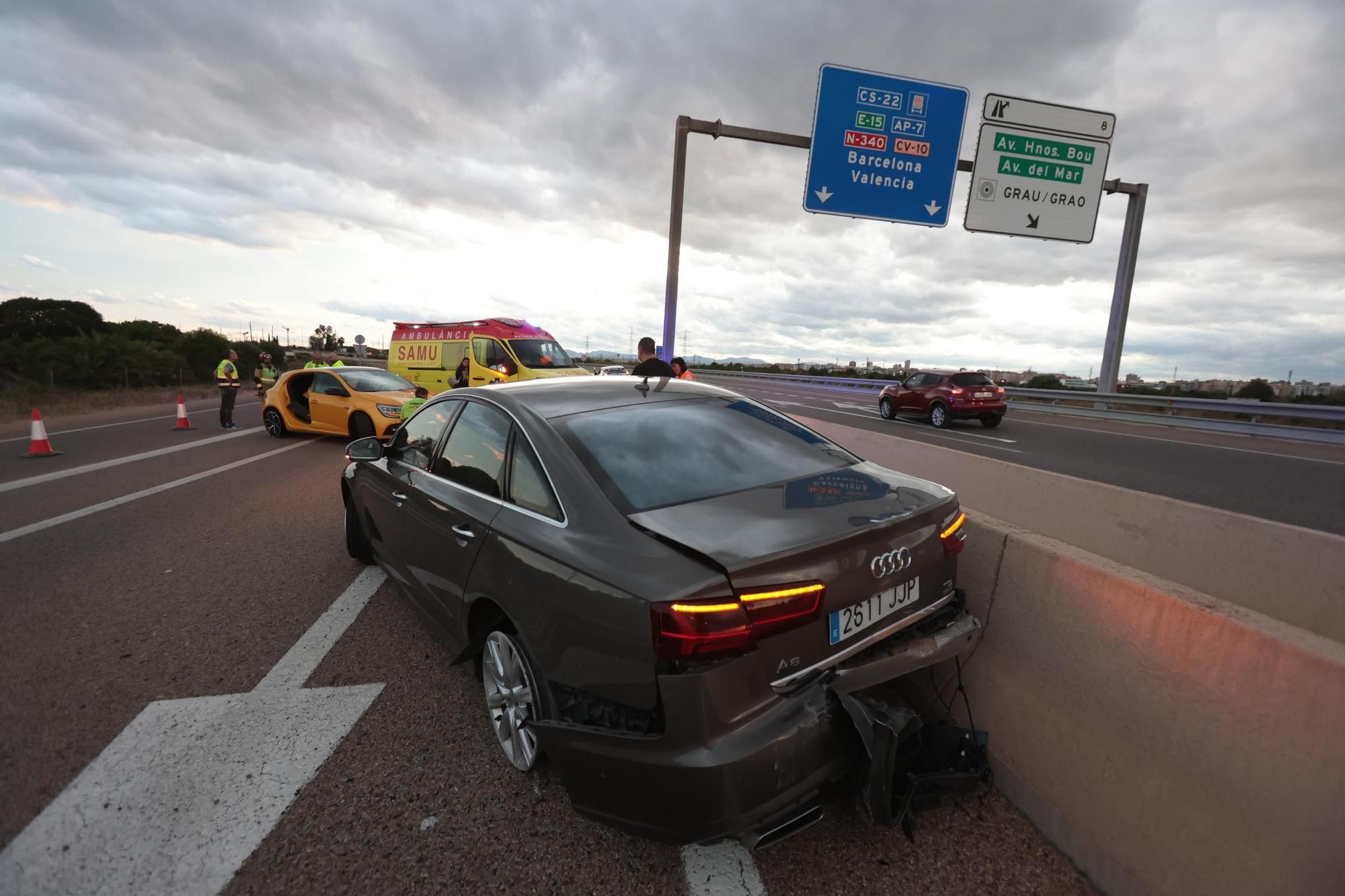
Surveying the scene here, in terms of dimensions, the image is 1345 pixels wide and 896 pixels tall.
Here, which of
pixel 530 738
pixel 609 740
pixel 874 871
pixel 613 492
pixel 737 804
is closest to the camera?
pixel 737 804

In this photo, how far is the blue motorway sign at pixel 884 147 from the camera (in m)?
11.0

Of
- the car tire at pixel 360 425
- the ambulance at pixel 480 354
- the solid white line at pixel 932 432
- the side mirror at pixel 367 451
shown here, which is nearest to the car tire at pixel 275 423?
the car tire at pixel 360 425

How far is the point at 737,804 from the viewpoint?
1.72m

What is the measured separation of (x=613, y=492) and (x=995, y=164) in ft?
42.8

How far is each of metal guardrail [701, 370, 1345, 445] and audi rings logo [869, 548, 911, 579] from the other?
16.0 m

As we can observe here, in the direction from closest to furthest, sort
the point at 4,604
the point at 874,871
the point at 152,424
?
1. the point at 874,871
2. the point at 4,604
3. the point at 152,424

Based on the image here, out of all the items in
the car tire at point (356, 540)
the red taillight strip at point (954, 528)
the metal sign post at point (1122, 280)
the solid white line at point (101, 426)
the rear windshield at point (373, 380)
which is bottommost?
the solid white line at point (101, 426)

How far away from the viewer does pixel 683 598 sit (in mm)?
1697

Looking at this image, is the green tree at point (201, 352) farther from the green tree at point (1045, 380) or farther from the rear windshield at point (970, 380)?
the green tree at point (1045, 380)

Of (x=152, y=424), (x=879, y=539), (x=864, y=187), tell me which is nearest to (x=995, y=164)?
(x=864, y=187)

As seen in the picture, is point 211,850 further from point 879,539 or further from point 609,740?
point 879,539

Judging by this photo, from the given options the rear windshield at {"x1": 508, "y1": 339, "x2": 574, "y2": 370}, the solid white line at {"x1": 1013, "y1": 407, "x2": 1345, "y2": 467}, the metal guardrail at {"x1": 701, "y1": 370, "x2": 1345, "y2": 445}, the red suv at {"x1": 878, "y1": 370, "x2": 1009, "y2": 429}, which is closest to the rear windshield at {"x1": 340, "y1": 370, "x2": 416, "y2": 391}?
the rear windshield at {"x1": 508, "y1": 339, "x2": 574, "y2": 370}

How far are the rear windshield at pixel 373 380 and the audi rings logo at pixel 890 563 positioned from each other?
1121 centimetres

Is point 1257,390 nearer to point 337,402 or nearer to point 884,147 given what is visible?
point 884,147
